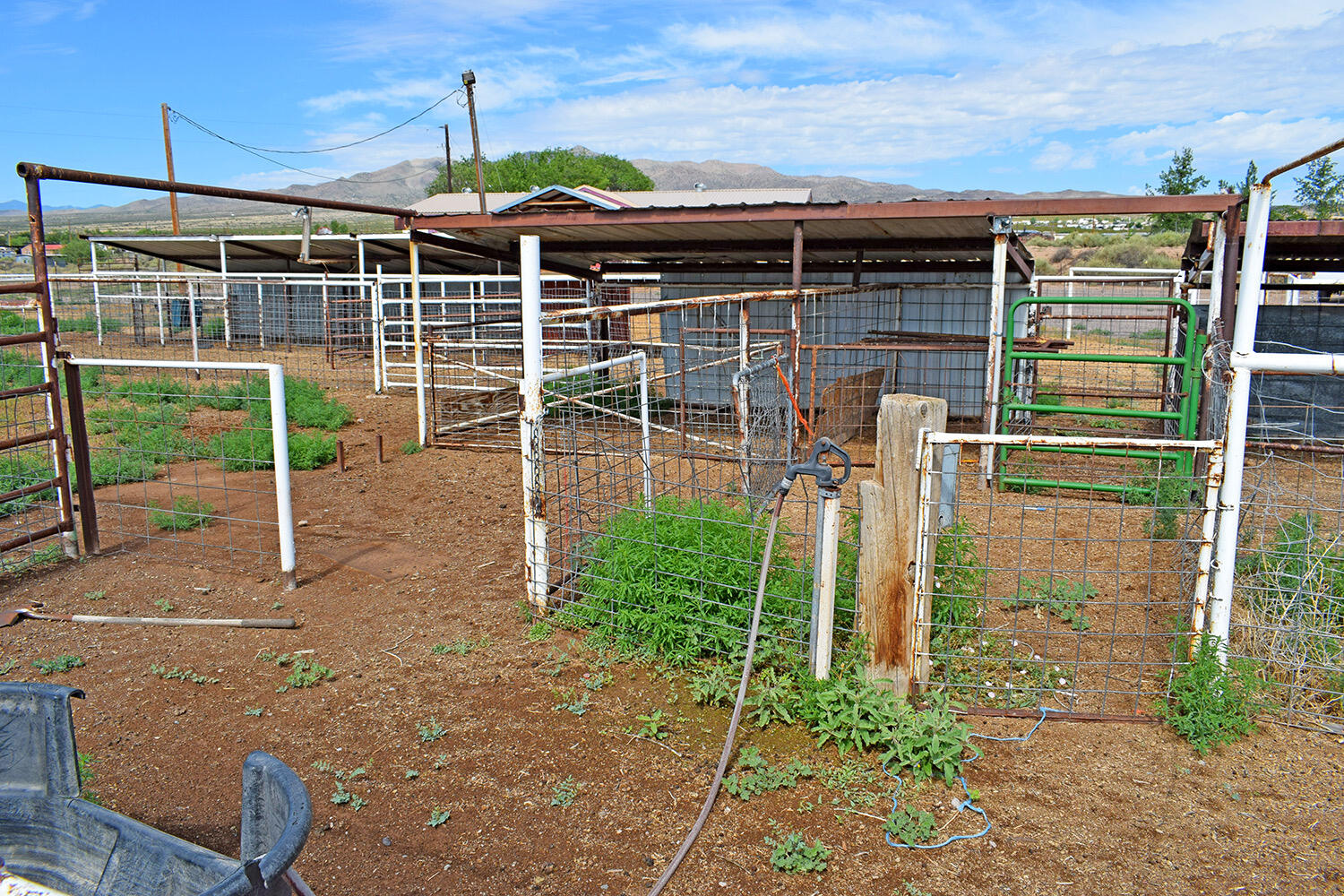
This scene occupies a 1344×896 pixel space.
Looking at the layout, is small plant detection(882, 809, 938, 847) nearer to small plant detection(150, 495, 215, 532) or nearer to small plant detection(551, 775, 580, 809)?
small plant detection(551, 775, 580, 809)

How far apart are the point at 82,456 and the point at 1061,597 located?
6.80 m

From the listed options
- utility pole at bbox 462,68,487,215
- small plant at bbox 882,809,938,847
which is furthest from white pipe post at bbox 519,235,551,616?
utility pole at bbox 462,68,487,215

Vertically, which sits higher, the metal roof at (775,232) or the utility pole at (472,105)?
the utility pole at (472,105)

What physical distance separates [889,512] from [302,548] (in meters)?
Result: 4.79

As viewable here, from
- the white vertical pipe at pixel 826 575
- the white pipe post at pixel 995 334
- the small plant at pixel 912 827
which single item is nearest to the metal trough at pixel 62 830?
the small plant at pixel 912 827

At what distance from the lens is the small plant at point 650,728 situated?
3.95 metres

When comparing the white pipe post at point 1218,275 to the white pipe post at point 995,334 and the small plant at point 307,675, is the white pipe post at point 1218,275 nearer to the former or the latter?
the white pipe post at point 995,334

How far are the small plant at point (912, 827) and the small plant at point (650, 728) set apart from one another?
3.60 feet

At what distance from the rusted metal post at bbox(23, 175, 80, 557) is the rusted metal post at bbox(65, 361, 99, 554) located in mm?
69

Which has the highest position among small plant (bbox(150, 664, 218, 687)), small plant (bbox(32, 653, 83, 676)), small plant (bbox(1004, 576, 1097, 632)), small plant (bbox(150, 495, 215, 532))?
small plant (bbox(150, 495, 215, 532))

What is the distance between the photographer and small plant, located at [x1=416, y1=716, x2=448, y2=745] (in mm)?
3945

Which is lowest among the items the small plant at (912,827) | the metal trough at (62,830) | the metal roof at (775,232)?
the small plant at (912,827)

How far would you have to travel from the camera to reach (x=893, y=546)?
3.91 m

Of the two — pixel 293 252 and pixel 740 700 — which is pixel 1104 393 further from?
pixel 293 252
